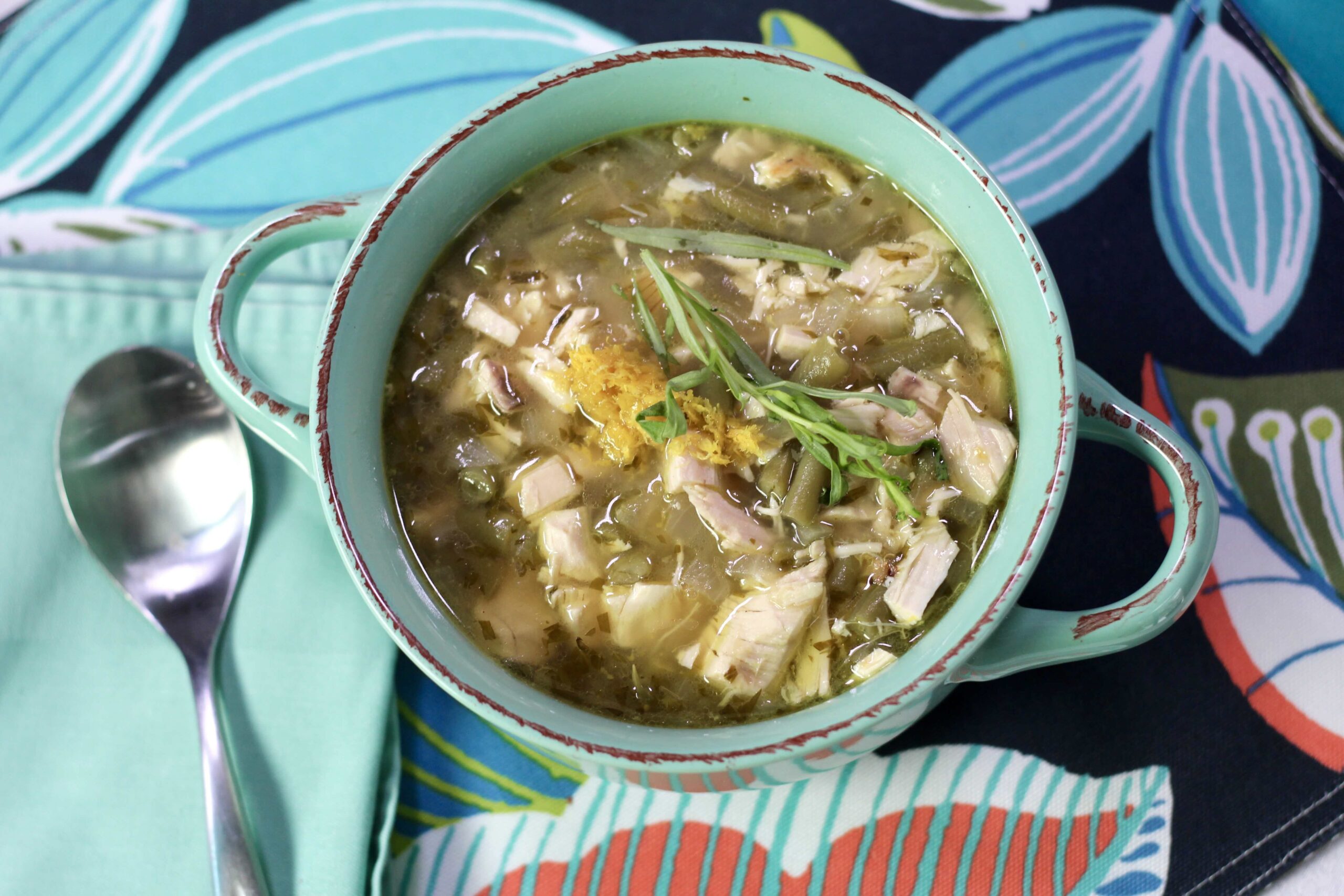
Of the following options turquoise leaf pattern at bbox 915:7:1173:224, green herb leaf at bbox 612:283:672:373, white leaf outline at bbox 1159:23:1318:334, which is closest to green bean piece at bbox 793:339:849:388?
green herb leaf at bbox 612:283:672:373

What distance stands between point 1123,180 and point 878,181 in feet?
2.30

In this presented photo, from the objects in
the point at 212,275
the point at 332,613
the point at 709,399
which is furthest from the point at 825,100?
the point at 332,613

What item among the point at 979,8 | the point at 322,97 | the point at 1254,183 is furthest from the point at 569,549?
the point at 1254,183

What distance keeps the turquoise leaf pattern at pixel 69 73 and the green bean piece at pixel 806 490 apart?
176 centimetres

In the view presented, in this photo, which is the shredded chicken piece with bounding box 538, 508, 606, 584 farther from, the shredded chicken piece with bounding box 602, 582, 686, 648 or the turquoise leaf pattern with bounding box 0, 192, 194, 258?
the turquoise leaf pattern with bounding box 0, 192, 194, 258

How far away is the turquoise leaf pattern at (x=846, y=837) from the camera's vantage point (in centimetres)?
180

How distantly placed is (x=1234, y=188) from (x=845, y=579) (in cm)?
128

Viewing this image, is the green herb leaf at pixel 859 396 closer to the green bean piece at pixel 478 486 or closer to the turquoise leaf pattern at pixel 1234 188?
the green bean piece at pixel 478 486

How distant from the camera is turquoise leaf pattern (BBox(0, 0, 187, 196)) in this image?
2.20 m

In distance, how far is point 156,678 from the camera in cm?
187

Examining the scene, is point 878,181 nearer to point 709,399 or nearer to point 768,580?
point 709,399

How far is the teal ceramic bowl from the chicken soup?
53mm

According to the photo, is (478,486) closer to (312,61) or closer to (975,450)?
(975,450)

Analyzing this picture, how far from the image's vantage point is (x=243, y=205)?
2.16m
